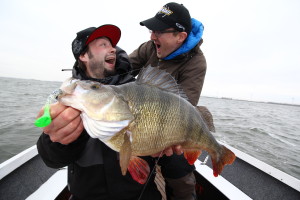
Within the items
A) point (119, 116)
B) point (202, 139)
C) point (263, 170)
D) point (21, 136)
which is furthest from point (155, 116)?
point (21, 136)

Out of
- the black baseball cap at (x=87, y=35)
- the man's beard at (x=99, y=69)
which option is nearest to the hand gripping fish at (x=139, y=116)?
the man's beard at (x=99, y=69)

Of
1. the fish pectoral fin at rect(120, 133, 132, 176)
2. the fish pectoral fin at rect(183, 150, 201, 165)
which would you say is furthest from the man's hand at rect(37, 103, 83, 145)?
A: the fish pectoral fin at rect(183, 150, 201, 165)

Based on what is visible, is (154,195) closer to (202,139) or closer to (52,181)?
(202,139)

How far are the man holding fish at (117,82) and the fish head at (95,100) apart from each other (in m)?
0.14

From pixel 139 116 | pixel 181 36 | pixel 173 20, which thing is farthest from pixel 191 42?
pixel 139 116

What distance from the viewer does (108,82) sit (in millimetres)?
2119

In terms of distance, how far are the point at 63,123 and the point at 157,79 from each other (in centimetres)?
90

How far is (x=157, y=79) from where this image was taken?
1.64 m

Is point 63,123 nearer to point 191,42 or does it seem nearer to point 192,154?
point 192,154

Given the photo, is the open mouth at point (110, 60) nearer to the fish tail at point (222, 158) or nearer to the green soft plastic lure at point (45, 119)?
the green soft plastic lure at point (45, 119)

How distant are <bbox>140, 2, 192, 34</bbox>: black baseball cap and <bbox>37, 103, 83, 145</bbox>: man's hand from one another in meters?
2.03

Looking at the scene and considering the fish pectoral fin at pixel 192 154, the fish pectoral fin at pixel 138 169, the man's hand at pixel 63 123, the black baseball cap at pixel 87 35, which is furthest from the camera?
the black baseball cap at pixel 87 35

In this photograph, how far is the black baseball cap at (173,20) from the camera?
2.67 meters

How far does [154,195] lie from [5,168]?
2.19 meters
